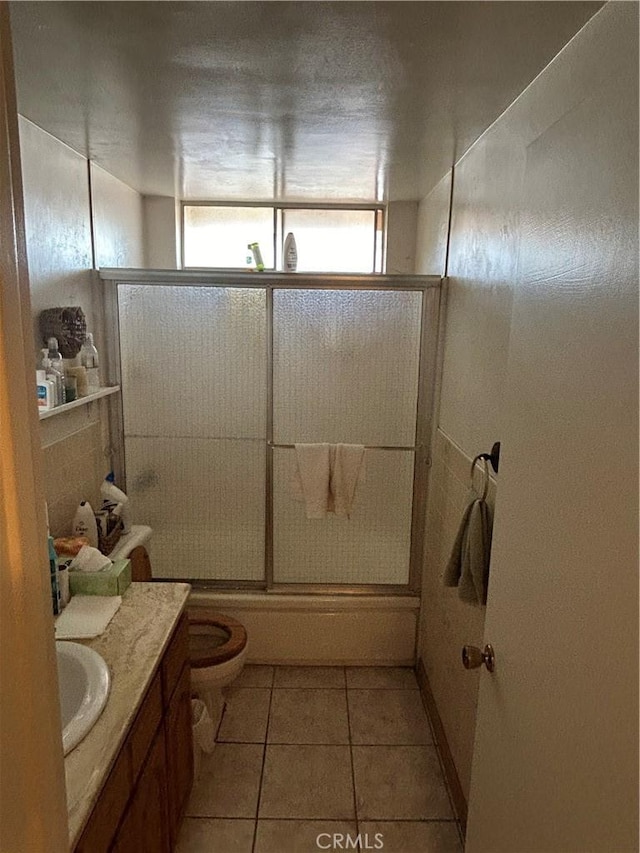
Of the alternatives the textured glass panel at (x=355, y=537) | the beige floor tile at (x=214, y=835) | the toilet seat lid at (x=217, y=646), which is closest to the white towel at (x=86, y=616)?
the toilet seat lid at (x=217, y=646)

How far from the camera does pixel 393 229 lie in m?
3.18

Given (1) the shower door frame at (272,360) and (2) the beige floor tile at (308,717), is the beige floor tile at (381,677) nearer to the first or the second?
(2) the beige floor tile at (308,717)

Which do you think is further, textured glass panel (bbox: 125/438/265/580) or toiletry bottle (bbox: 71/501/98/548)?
textured glass panel (bbox: 125/438/265/580)

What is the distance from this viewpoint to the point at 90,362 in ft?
7.63

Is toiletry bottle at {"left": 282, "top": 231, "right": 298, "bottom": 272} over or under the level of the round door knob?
over

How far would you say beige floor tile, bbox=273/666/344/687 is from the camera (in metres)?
2.72

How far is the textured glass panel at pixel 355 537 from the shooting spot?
9.20ft

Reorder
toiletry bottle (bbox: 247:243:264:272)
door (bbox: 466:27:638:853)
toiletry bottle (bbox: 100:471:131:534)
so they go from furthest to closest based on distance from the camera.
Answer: toiletry bottle (bbox: 247:243:264:272)
toiletry bottle (bbox: 100:471:131:534)
door (bbox: 466:27:638:853)

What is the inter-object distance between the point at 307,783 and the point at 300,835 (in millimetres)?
220

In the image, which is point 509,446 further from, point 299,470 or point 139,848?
point 299,470

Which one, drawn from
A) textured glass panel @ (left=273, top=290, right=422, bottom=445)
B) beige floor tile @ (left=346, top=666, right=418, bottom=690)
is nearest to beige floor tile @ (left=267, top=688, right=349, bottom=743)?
beige floor tile @ (left=346, top=666, right=418, bottom=690)

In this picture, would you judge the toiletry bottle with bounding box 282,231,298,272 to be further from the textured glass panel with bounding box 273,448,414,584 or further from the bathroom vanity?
the bathroom vanity

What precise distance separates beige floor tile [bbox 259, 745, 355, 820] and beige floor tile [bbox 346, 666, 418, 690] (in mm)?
447

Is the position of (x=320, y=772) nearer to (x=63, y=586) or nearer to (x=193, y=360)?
(x=63, y=586)
